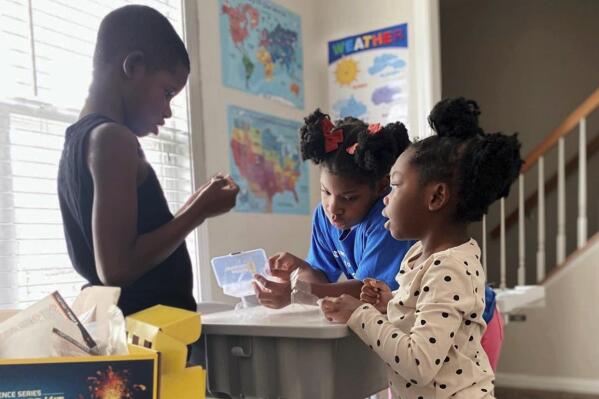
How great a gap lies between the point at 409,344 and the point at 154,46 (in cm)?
66

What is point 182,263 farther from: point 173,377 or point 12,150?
point 12,150

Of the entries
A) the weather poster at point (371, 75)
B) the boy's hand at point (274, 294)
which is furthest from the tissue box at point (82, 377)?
the weather poster at point (371, 75)

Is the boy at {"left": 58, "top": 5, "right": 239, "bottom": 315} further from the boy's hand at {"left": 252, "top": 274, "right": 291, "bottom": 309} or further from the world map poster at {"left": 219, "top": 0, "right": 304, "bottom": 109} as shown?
the world map poster at {"left": 219, "top": 0, "right": 304, "bottom": 109}

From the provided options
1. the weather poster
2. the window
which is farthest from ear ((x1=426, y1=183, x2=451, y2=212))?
the weather poster

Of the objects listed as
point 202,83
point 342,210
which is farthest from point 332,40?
point 342,210

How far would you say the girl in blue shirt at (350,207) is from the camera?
108 centimetres

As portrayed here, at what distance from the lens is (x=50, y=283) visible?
1.31 m

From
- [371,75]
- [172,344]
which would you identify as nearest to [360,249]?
[172,344]

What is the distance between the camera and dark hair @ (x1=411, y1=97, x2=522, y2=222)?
0.89m

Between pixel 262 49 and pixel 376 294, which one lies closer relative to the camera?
pixel 376 294

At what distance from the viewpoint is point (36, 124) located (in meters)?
1.32

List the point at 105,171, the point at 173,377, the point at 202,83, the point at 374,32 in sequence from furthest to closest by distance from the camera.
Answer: the point at 374,32 → the point at 202,83 → the point at 105,171 → the point at 173,377

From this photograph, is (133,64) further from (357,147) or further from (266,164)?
(266,164)

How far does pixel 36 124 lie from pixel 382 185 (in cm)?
86
